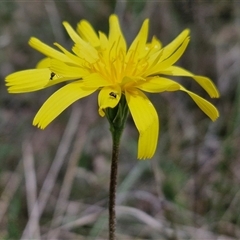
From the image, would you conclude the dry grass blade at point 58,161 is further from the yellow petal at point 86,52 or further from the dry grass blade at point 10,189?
the yellow petal at point 86,52

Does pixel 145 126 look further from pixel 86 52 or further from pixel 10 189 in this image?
pixel 10 189

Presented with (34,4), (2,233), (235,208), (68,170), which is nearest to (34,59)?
(34,4)

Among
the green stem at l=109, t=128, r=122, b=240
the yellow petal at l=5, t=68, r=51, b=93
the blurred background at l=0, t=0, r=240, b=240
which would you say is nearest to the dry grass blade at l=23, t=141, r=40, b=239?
the blurred background at l=0, t=0, r=240, b=240

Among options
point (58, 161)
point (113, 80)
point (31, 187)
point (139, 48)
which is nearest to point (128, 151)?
point (58, 161)

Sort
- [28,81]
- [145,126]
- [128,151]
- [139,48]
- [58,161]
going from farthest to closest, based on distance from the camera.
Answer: [128,151] < [58,161] < [139,48] < [28,81] < [145,126]

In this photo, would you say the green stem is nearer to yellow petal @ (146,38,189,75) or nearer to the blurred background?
yellow petal @ (146,38,189,75)

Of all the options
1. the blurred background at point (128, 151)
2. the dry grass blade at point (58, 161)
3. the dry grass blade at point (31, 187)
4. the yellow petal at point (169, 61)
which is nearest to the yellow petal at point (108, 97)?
the yellow petal at point (169, 61)
